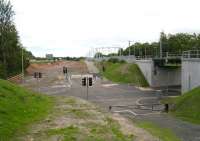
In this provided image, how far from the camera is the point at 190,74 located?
5066 centimetres

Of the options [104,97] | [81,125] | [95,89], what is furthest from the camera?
[95,89]

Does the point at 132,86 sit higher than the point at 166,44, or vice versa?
the point at 166,44

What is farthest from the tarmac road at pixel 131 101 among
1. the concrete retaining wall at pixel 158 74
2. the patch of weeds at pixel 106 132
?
the concrete retaining wall at pixel 158 74

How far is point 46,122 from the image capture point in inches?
862

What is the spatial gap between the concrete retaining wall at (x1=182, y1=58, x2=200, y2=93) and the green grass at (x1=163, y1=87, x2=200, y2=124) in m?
9.33

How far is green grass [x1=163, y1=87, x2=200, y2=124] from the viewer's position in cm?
3372

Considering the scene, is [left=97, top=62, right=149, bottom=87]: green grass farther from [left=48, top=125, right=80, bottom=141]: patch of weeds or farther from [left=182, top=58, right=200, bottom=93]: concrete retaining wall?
[left=48, top=125, right=80, bottom=141]: patch of weeds

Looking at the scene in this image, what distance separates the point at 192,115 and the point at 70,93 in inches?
1082

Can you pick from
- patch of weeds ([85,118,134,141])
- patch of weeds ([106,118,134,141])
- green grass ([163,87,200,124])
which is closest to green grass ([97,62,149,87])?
green grass ([163,87,200,124])

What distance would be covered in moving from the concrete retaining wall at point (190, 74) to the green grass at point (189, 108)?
9335 millimetres

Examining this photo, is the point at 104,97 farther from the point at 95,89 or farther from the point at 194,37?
the point at 194,37

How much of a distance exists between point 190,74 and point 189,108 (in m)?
15.2

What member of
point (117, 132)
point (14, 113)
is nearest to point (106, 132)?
point (117, 132)

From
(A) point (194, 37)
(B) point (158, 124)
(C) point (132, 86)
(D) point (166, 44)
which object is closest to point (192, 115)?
(B) point (158, 124)
